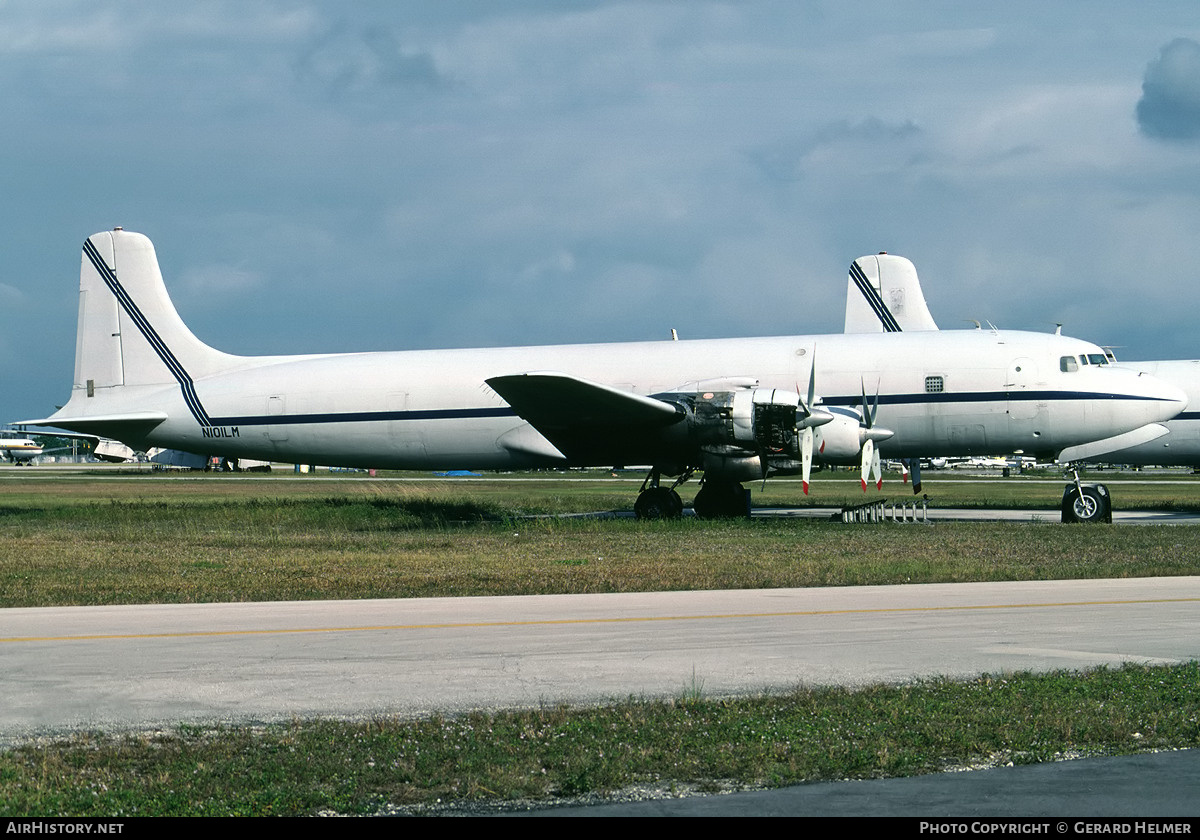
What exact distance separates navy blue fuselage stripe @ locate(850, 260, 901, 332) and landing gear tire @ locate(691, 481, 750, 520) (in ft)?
37.5

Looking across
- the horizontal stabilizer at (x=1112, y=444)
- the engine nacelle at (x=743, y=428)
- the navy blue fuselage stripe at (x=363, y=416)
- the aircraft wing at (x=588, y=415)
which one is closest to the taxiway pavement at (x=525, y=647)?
the engine nacelle at (x=743, y=428)

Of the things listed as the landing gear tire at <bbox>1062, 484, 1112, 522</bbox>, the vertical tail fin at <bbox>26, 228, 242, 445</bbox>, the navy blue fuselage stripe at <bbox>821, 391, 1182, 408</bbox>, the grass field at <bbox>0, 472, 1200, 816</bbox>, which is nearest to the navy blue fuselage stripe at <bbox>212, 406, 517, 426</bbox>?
the vertical tail fin at <bbox>26, 228, 242, 445</bbox>

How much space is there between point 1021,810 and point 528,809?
8.34 feet

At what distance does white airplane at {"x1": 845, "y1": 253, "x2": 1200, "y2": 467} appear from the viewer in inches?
1228

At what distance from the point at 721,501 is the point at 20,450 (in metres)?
147

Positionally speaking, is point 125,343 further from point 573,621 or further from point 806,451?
point 573,621

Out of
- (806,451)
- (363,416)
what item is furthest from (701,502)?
(363,416)

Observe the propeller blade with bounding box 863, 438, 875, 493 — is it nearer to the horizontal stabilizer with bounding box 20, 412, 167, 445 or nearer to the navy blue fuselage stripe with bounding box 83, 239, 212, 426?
the navy blue fuselage stripe with bounding box 83, 239, 212, 426

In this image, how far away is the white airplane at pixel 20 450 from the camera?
15540cm

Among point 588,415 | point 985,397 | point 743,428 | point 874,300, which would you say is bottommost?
point 743,428

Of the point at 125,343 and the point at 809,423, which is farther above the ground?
the point at 125,343

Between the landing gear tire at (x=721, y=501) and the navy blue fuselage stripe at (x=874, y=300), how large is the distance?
11430 millimetres

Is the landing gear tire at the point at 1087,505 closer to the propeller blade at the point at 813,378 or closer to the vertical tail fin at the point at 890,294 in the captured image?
the propeller blade at the point at 813,378

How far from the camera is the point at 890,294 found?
3956 cm
